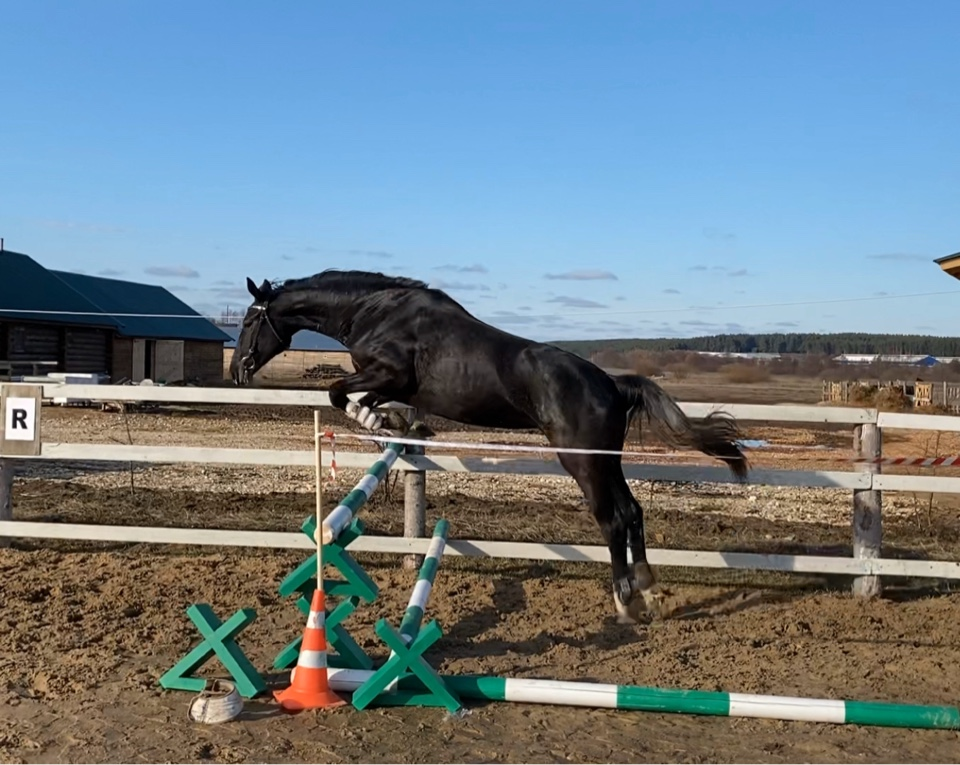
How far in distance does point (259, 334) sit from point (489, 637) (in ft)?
9.16

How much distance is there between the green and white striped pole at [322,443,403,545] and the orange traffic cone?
0.27 metres

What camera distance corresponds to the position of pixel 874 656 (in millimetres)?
4988

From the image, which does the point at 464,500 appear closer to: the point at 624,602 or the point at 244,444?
the point at 624,602

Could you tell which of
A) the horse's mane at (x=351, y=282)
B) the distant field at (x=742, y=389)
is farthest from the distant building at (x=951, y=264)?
the horse's mane at (x=351, y=282)

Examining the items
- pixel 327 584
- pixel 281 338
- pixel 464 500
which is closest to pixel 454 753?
pixel 327 584

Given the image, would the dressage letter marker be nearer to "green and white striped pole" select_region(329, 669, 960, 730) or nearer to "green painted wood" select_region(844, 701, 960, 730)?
"green and white striped pole" select_region(329, 669, 960, 730)

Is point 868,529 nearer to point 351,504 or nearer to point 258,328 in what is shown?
point 351,504

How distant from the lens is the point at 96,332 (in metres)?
31.2

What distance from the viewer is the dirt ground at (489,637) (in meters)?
3.64

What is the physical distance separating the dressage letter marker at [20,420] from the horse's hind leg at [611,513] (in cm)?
410

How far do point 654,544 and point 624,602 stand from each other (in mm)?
2012

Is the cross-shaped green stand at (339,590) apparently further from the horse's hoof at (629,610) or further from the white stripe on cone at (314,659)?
the horse's hoof at (629,610)

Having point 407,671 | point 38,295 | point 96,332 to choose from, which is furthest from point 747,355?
point 96,332

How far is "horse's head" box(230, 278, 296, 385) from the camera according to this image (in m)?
6.43
